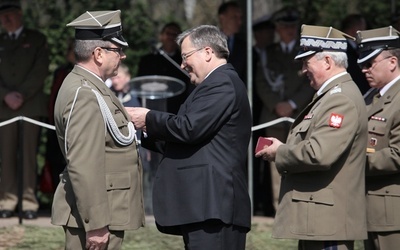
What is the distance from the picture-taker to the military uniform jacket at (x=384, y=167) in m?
6.12

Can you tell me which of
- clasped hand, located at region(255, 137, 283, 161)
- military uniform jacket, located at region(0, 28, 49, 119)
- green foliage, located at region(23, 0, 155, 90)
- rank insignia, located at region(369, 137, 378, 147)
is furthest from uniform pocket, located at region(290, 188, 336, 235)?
green foliage, located at region(23, 0, 155, 90)

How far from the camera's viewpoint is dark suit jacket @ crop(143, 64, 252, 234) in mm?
5445

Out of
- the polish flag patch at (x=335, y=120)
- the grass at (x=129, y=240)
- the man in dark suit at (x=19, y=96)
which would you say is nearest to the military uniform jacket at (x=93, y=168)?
the polish flag patch at (x=335, y=120)

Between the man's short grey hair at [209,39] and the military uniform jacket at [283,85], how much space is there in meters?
4.76

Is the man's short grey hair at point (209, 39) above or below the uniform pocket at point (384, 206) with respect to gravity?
above

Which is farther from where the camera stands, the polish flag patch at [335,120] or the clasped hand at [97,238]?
the polish flag patch at [335,120]

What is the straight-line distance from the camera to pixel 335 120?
5.60m

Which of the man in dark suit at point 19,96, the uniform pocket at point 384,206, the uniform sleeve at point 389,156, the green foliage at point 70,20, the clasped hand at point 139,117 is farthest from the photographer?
the green foliage at point 70,20

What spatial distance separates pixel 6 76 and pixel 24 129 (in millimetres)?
574

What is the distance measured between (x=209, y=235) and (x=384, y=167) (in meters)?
1.28

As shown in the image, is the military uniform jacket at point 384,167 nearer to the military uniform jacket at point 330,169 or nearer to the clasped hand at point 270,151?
the military uniform jacket at point 330,169

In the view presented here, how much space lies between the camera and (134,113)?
574 centimetres

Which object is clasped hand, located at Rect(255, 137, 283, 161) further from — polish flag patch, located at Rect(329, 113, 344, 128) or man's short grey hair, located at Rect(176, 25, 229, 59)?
man's short grey hair, located at Rect(176, 25, 229, 59)

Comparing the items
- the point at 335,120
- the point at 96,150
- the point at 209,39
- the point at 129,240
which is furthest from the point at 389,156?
the point at 129,240
